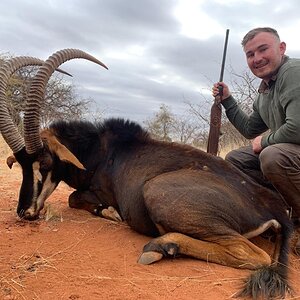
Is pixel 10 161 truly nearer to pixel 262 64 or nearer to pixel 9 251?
pixel 9 251

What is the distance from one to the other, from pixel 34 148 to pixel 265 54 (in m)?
2.72

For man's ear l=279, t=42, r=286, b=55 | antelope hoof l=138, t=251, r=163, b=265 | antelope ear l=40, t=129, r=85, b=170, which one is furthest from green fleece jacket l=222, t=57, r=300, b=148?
antelope ear l=40, t=129, r=85, b=170

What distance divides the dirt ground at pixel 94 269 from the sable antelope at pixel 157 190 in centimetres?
14

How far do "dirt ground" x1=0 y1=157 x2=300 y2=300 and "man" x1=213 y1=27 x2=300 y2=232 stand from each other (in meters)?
0.67

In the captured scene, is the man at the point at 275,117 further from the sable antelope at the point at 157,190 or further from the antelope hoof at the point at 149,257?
the antelope hoof at the point at 149,257

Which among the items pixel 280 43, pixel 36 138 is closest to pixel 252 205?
pixel 280 43

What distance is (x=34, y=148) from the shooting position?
4.47m

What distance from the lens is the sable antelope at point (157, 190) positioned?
323cm

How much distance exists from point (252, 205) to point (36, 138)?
245cm

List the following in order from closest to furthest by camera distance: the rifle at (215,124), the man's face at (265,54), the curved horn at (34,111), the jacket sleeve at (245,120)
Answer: the man's face at (265,54) → the curved horn at (34,111) → the jacket sleeve at (245,120) → the rifle at (215,124)

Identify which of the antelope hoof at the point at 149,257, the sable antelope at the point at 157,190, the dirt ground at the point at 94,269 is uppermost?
the sable antelope at the point at 157,190

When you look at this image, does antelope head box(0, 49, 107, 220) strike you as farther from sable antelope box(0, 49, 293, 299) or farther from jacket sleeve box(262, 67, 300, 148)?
jacket sleeve box(262, 67, 300, 148)

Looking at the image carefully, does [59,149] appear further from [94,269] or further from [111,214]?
[94,269]

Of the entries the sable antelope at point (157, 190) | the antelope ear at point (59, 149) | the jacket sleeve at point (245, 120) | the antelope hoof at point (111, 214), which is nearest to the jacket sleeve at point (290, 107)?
the sable antelope at point (157, 190)
